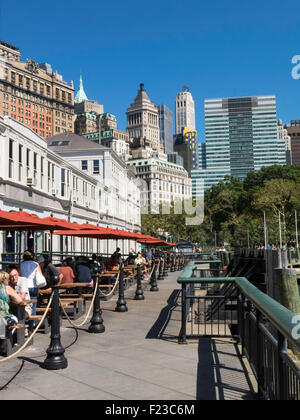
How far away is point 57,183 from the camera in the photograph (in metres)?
36.4

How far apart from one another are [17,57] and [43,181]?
515 feet

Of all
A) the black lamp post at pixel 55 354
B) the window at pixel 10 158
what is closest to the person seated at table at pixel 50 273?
the black lamp post at pixel 55 354

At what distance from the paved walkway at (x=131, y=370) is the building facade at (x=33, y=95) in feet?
461

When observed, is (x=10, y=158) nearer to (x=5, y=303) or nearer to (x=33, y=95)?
(x=5, y=303)

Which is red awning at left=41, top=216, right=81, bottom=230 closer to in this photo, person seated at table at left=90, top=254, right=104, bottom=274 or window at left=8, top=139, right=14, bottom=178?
person seated at table at left=90, top=254, right=104, bottom=274

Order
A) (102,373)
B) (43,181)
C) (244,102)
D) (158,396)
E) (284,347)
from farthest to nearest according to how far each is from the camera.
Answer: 1. (244,102)
2. (43,181)
3. (102,373)
4. (158,396)
5. (284,347)

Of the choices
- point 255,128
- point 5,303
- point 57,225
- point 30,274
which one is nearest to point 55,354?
point 5,303

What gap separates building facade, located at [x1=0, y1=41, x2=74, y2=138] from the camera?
482 ft

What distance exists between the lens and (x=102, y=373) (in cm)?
617

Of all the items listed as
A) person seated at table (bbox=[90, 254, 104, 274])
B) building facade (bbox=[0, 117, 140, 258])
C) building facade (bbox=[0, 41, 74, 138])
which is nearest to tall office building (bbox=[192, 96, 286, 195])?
building facade (bbox=[0, 41, 74, 138])

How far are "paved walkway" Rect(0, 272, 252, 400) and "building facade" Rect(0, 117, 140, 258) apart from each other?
18428 mm

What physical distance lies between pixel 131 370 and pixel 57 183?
31302mm
